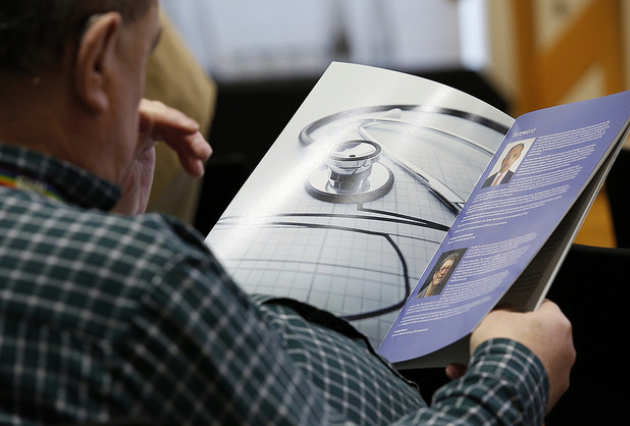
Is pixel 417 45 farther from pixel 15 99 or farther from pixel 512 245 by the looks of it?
pixel 15 99

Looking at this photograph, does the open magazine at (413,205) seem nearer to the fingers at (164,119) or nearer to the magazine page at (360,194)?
the magazine page at (360,194)

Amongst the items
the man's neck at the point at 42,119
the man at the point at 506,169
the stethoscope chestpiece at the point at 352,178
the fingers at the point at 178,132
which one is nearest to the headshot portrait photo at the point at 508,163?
the man at the point at 506,169

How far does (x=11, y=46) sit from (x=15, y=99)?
0.04 metres

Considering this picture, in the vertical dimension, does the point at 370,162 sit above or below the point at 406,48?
above

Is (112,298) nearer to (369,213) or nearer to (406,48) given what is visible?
(369,213)

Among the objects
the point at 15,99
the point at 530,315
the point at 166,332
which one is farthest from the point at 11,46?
the point at 530,315

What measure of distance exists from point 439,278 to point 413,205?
0.37 feet

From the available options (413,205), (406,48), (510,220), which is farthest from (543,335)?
(406,48)

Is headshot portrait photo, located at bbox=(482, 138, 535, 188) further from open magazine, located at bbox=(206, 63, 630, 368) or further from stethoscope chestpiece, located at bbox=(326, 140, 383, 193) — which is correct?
stethoscope chestpiece, located at bbox=(326, 140, 383, 193)

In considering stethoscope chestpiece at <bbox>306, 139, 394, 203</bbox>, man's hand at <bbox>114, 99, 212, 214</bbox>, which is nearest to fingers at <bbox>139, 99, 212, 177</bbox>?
man's hand at <bbox>114, 99, 212, 214</bbox>

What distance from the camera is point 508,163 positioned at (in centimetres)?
72

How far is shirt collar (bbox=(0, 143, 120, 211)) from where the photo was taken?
18.1 inches

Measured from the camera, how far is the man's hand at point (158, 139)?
0.74 metres

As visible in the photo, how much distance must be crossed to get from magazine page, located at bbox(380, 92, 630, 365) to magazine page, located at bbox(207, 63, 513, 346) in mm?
30
